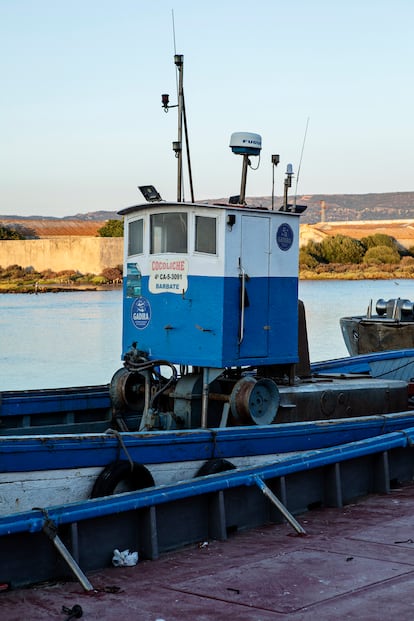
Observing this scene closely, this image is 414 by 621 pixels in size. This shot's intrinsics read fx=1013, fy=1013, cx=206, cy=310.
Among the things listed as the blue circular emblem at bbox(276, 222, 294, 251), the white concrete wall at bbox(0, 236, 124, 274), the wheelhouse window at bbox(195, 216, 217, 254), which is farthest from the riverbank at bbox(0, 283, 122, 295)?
the wheelhouse window at bbox(195, 216, 217, 254)

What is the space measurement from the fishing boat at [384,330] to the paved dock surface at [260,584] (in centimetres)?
1371

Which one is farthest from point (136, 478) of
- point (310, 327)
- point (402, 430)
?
point (310, 327)

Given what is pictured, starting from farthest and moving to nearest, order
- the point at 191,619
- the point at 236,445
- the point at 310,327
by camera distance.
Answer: the point at 310,327
the point at 236,445
the point at 191,619

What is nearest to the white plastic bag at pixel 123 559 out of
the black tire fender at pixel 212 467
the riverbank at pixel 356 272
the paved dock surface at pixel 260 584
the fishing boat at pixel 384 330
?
the paved dock surface at pixel 260 584

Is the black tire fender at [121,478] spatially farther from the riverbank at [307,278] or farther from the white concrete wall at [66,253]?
the white concrete wall at [66,253]

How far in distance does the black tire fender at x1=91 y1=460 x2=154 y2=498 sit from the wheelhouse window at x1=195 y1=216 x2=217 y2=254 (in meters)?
2.39

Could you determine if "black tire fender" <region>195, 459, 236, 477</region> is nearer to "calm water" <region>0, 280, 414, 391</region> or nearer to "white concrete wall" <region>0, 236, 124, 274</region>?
"calm water" <region>0, 280, 414, 391</region>

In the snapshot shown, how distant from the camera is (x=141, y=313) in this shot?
10.7 m

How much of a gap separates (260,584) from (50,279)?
97.9 metres

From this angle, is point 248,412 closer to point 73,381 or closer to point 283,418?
point 283,418

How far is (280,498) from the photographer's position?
9078 millimetres

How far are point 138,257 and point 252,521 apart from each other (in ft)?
10.8

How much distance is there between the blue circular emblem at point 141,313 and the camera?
10664 mm

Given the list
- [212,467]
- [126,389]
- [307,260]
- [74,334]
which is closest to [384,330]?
[126,389]
